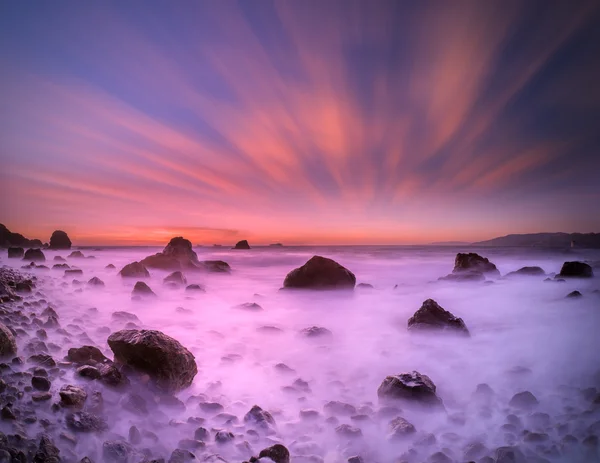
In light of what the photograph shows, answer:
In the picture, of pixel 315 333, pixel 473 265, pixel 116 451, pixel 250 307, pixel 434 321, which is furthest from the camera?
pixel 473 265

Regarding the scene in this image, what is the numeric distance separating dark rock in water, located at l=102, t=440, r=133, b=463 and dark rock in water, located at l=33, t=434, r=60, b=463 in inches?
13.8

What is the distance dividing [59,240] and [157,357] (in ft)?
219

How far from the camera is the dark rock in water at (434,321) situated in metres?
6.70

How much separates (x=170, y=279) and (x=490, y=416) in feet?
41.2

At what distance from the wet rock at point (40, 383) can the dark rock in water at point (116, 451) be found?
975 millimetres

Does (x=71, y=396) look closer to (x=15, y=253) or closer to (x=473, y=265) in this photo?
(x=473, y=265)

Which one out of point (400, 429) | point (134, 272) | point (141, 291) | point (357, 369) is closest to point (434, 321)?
point (357, 369)

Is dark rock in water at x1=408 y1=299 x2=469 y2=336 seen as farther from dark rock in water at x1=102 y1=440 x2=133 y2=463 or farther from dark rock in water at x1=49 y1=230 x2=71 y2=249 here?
dark rock in water at x1=49 y1=230 x2=71 y2=249

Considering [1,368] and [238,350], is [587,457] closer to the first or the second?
[238,350]

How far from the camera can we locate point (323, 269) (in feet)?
43.6

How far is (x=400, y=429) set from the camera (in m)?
3.31

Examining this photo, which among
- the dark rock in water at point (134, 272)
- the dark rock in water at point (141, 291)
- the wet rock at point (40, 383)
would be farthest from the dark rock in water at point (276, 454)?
the dark rock in water at point (134, 272)

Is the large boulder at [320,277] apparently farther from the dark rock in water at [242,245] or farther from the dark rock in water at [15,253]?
the dark rock in water at [242,245]

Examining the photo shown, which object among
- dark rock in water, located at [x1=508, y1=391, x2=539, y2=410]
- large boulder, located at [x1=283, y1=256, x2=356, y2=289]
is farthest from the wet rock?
large boulder, located at [x1=283, y1=256, x2=356, y2=289]
